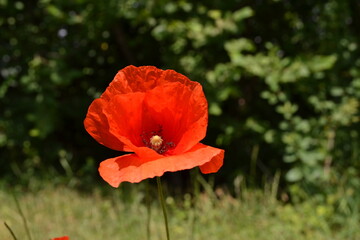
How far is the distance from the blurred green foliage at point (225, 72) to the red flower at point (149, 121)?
2191 mm

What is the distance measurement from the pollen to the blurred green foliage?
2219 millimetres

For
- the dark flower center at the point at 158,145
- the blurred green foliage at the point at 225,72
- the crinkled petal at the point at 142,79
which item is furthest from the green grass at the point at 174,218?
the crinkled petal at the point at 142,79

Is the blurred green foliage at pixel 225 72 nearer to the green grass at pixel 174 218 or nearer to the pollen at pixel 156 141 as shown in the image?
the green grass at pixel 174 218

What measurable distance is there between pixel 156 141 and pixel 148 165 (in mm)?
151

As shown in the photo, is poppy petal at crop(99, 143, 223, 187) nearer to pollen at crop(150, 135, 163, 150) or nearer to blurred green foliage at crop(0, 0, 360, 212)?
pollen at crop(150, 135, 163, 150)

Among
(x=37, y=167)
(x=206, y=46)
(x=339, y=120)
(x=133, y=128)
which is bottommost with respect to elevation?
(x=37, y=167)

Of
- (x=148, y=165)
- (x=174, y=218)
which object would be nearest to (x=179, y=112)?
(x=148, y=165)

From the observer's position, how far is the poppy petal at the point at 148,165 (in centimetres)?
78

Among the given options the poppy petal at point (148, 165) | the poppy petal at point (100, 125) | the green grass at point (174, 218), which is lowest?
the green grass at point (174, 218)

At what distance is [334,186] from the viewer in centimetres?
342

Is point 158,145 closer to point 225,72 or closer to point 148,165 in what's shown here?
point 148,165

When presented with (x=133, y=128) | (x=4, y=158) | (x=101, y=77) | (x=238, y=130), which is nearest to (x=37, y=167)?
(x=4, y=158)

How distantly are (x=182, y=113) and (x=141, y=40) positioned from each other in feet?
10.3

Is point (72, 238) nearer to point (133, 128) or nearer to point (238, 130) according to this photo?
point (238, 130)
